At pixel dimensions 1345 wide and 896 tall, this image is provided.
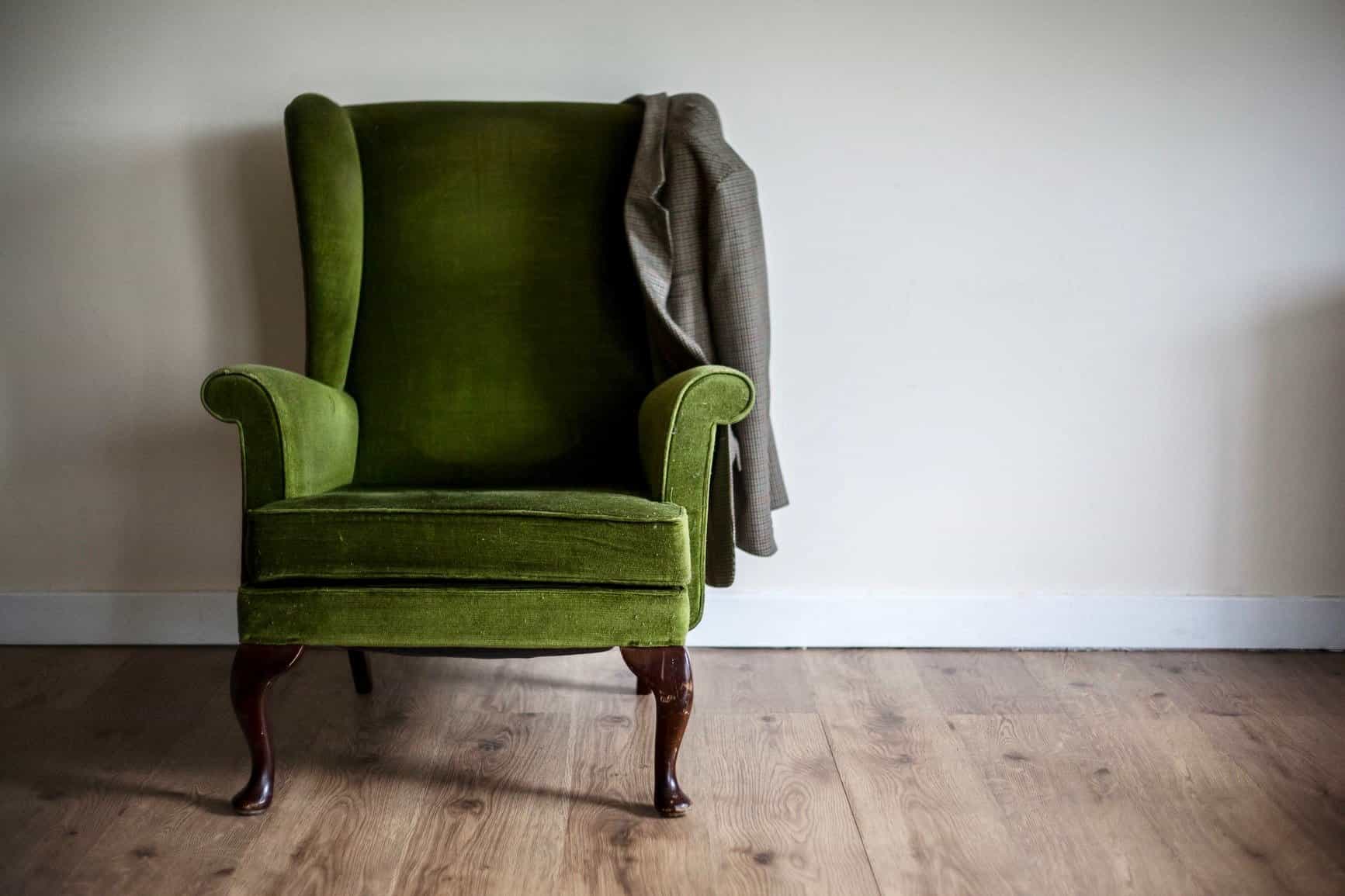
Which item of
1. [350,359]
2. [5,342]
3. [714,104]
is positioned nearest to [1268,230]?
[714,104]

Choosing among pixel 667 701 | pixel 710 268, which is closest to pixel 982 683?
pixel 667 701

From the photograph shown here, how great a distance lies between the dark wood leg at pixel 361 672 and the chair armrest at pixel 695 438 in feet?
2.33

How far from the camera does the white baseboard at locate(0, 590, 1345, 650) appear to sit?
229 cm

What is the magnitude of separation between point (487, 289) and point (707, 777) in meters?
1.00

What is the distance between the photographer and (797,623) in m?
2.31

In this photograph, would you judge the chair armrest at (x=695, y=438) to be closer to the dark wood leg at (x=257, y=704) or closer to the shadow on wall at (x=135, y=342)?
the dark wood leg at (x=257, y=704)

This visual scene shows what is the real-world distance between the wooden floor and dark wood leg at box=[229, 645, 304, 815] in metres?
0.04

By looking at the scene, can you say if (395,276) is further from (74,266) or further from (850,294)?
(850,294)

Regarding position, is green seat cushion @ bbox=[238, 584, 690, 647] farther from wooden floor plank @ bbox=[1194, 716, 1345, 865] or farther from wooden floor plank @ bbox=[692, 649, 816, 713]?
wooden floor plank @ bbox=[1194, 716, 1345, 865]

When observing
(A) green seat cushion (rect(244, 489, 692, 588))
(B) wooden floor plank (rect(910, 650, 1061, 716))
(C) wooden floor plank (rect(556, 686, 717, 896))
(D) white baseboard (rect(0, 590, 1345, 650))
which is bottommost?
(C) wooden floor plank (rect(556, 686, 717, 896))

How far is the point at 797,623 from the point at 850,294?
73 cm

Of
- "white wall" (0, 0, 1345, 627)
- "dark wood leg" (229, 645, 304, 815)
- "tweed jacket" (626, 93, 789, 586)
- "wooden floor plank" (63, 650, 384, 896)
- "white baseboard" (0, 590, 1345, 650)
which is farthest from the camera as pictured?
"white baseboard" (0, 590, 1345, 650)

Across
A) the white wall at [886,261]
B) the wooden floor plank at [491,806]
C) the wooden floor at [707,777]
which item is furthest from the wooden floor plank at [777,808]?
the white wall at [886,261]

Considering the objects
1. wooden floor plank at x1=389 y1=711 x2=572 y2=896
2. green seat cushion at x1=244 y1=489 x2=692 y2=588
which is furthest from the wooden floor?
green seat cushion at x1=244 y1=489 x2=692 y2=588
